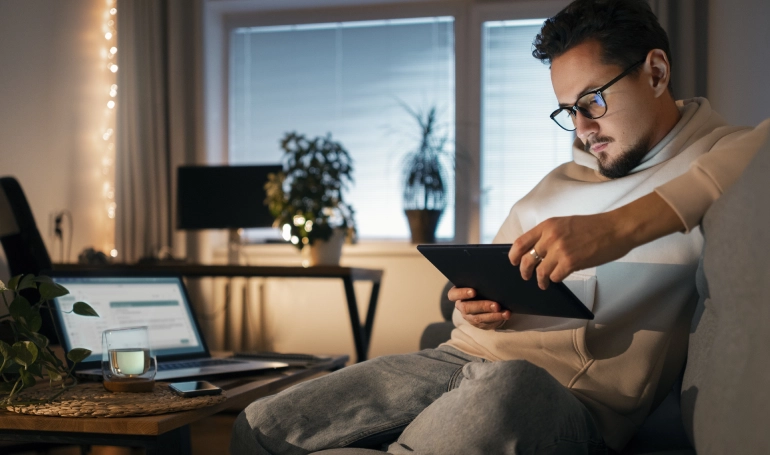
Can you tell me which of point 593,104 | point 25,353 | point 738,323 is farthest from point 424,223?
point 738,323

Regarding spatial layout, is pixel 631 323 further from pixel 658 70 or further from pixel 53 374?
pixel 53 374

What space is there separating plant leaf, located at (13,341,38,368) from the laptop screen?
35cm

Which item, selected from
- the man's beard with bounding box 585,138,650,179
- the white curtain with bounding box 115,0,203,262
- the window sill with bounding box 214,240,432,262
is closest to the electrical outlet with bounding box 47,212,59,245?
the white curtain with bounding box 115,0,203,262

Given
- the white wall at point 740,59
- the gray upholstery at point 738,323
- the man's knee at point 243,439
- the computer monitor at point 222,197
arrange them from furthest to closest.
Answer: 1. the computer monitor at point 222,197
2. the white wall at point 740,59
3. the man's knee at point 243,439
4. the gray upholstery at point 738,323

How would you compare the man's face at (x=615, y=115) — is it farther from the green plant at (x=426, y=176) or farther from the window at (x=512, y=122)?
the window at (x=512, y=122)

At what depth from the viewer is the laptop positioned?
161cm

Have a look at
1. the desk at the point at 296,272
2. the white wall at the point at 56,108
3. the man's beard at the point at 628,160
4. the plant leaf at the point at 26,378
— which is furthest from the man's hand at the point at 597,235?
the white wall at the point at 56,108

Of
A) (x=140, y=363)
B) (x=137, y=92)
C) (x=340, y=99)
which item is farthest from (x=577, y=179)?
(x=137, y=92)

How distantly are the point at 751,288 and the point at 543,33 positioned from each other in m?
0.86

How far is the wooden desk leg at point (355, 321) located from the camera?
3135 mm

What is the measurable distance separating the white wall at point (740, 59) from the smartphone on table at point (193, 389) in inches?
106

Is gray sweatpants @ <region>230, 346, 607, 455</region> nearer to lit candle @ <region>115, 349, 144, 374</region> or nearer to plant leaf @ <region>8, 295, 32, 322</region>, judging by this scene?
lit candle @ <region>115, 349, 144, 374</region>

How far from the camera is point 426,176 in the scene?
11.9 ft

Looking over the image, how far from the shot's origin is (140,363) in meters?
1.33
